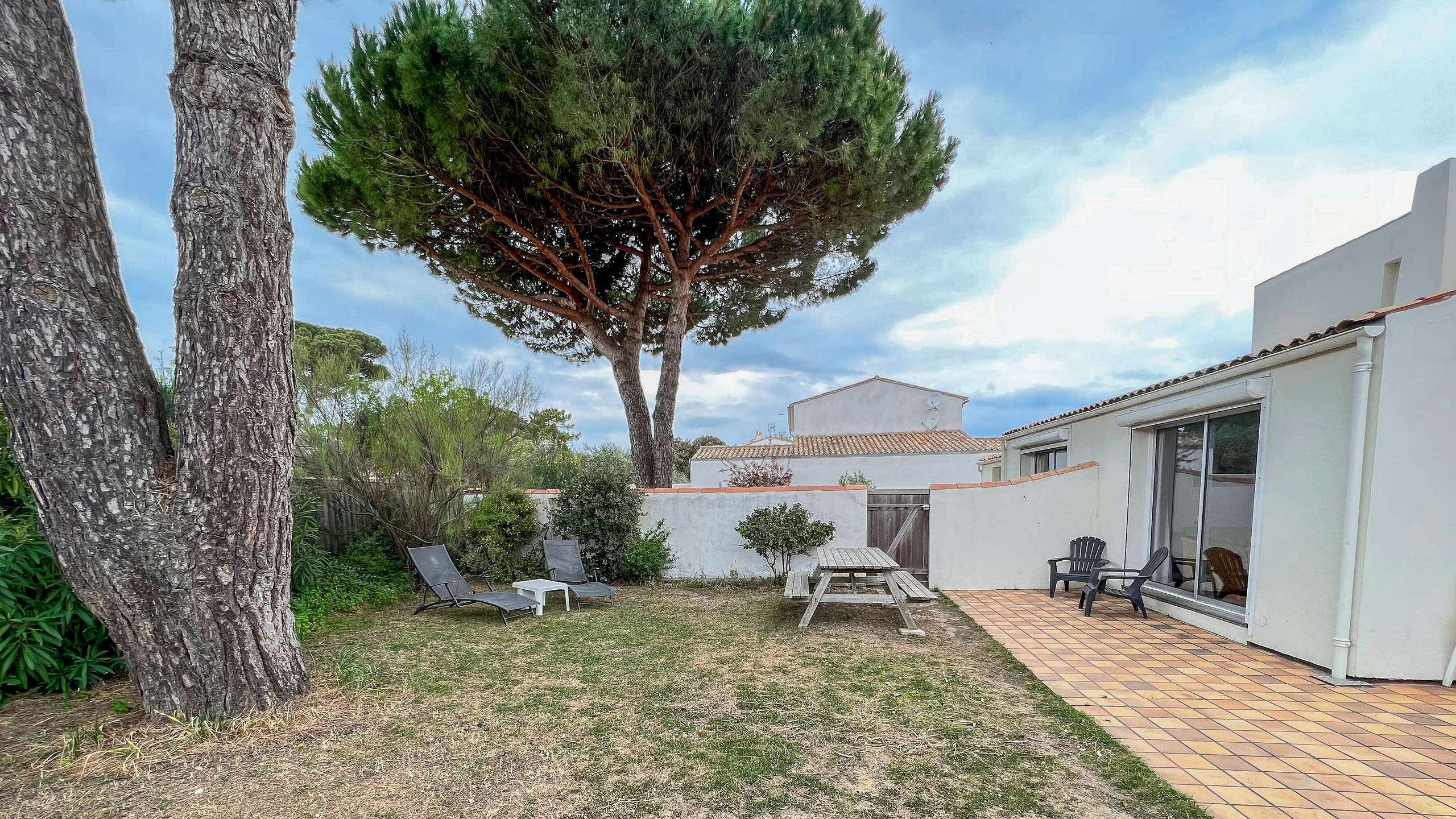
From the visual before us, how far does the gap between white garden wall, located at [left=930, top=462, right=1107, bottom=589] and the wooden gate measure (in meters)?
0.40

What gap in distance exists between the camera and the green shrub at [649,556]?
8.02m

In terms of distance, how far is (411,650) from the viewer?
4.81 meters

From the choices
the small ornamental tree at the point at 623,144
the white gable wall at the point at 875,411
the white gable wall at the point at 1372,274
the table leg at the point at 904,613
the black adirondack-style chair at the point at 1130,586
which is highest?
the small ornamental tree at the point at 623,144

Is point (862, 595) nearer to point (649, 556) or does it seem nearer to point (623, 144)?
point (649, 556)

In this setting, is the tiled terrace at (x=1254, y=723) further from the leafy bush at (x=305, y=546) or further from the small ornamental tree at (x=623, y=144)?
the leafy bush at (x=305, y=546)

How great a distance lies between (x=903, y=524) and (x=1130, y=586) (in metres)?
2.68

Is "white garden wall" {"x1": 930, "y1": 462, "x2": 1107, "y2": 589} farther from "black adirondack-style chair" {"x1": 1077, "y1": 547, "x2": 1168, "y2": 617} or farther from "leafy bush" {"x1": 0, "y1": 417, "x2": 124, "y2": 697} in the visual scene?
"leafy bush" {"x1": 0, "y1": 417, "x2": 124, "y2": 697}

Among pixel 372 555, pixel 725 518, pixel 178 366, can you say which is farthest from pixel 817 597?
pixel 372 555

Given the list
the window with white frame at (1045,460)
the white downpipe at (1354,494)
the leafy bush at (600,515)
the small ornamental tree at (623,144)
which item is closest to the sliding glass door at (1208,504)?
the white downpipe at (1354,494)

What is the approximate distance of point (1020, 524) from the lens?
7.23m

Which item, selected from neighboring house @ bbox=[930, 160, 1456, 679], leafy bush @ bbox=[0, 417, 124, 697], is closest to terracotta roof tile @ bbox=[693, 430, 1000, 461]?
neighboring house @ bbox=[930, 160, 1456, 679]

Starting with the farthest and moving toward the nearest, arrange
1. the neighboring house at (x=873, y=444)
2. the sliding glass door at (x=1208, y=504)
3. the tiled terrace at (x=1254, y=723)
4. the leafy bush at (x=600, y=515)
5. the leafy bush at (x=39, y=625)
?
the neighboring house at (x=873, y=444), the leafy bush at (x=600, y=515), the sliding glass door at (x=1208, y=504), the leafy bush at (x=39, y=625), the tiled terrace at (x=1254, y=723)

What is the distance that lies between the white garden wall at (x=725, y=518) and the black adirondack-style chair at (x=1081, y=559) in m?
2.51

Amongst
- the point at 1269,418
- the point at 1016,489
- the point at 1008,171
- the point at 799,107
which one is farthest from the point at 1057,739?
the point at 1008,171
